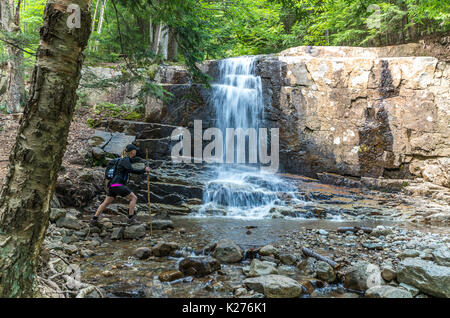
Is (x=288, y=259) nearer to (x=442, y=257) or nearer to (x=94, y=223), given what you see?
(x=442, y=257)

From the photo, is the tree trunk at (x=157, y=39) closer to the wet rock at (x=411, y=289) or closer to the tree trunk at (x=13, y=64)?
the tree trunk at (x=13, y=64)

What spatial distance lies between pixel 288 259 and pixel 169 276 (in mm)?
1801

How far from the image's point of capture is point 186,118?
12.3 meters

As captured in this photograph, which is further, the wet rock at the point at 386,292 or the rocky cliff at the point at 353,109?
the rocky cliff at the point at 353,109

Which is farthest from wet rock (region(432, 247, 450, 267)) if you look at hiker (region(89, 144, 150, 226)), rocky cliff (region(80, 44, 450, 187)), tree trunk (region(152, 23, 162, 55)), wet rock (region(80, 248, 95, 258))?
tree trunk (region(152, 23, 162, 55))

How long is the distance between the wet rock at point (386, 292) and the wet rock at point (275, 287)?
743mm

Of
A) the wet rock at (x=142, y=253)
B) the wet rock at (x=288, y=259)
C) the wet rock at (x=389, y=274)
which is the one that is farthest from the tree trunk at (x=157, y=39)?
the wet rock at (x=389, y=274)

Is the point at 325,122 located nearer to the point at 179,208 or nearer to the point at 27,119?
the point at 179,208

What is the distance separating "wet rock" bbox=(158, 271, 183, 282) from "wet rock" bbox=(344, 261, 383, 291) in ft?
6.90

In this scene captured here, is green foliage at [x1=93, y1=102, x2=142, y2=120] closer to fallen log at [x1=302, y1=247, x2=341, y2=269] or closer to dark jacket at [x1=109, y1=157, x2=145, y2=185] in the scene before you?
dark jacket at [x1=109, y1=157, x2=145, y2=185]

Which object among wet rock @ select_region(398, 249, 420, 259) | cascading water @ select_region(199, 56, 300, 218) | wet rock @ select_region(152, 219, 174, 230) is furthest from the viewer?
cascading water @ select_region(199, 56, 300, 218)

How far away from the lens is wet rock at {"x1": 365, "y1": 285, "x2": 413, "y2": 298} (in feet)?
9.09

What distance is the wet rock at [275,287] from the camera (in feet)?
9.78
